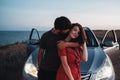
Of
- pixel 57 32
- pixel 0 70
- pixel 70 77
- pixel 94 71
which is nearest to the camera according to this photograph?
pixel 70 77

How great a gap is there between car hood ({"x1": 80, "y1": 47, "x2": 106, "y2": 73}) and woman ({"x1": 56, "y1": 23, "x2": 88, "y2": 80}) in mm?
2061

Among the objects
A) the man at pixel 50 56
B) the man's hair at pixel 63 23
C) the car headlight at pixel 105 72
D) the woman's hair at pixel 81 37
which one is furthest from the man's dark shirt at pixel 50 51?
the car headlight at pixel 105 72

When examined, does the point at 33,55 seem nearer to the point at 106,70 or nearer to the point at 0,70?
the point at 106,70

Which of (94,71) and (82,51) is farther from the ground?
(82,51)

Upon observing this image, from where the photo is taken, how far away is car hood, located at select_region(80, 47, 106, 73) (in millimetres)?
7223

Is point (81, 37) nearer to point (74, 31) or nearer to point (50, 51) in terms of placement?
point (74, 31)

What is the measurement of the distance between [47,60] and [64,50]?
0.83 m

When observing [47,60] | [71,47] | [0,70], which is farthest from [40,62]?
[0,70]

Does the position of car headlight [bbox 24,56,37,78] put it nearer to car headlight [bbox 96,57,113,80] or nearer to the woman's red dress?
car headlight [bbox 96,57,113,80]

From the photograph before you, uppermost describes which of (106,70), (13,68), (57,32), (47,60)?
(57,32)

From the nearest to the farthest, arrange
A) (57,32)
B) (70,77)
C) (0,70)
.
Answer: (70,77)
(57,32)
(0,70)

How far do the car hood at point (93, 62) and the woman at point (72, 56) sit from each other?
6.76 ft

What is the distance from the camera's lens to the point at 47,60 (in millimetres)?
5824

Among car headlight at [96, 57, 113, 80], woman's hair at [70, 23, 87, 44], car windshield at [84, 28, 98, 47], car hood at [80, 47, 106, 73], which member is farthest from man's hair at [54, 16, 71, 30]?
car windshield at [84, 28, 98, 47]
